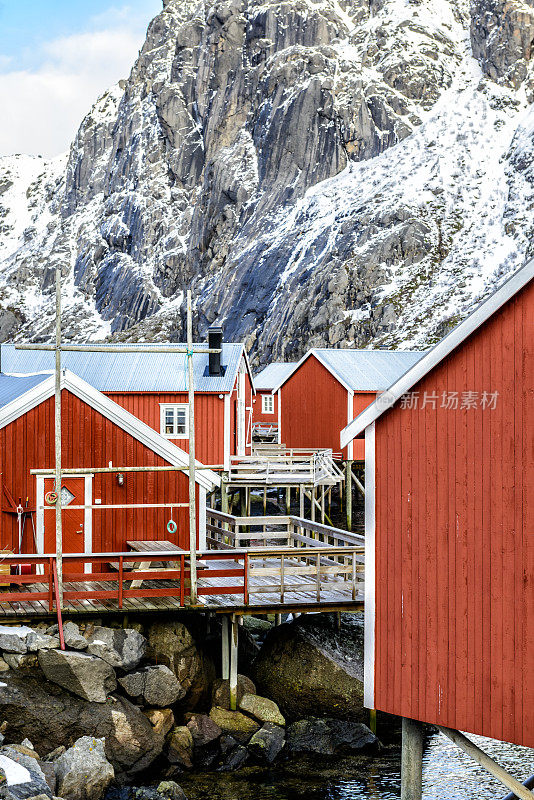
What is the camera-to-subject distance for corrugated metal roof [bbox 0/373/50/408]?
2017cm

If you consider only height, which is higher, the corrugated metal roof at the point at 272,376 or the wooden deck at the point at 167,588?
the corrugated metal roof at the point at 272,376

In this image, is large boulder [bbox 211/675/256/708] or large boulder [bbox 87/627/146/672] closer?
large boulder [bbox 87/627/146/672]

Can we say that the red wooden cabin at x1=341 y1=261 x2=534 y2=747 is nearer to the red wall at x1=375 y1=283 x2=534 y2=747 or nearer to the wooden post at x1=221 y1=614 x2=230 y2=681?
the red wall at x1=375 y1=283 x2=534 y2=747

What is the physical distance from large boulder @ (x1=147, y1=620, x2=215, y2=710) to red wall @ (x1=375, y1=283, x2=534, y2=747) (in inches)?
222

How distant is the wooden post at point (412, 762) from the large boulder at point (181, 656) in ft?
19.0

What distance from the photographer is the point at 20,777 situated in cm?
1175

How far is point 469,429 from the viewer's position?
10.6 metres

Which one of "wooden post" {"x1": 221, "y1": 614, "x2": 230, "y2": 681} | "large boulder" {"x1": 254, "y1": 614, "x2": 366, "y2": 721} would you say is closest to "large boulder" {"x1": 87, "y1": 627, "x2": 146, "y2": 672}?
"wooden post" {"x1": 221, "y1": 614, "x2": 230, "y2": 681}

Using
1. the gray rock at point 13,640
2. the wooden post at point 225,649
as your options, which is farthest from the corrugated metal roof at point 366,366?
the gray rock at point 13,640

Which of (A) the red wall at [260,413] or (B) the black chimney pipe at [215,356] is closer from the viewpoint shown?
(B) the black chimney pipe at [215,356]

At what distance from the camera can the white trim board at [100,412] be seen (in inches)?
737

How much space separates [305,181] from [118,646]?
110 meters

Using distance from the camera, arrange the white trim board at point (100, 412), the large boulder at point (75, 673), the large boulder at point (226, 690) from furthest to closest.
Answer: the white trim board at point (100, 412) < the large boulder at point (226, 690) < the large boulder at point (75, 673)

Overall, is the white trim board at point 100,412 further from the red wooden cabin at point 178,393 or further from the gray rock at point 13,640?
the red wooden cabin at point 178,393
